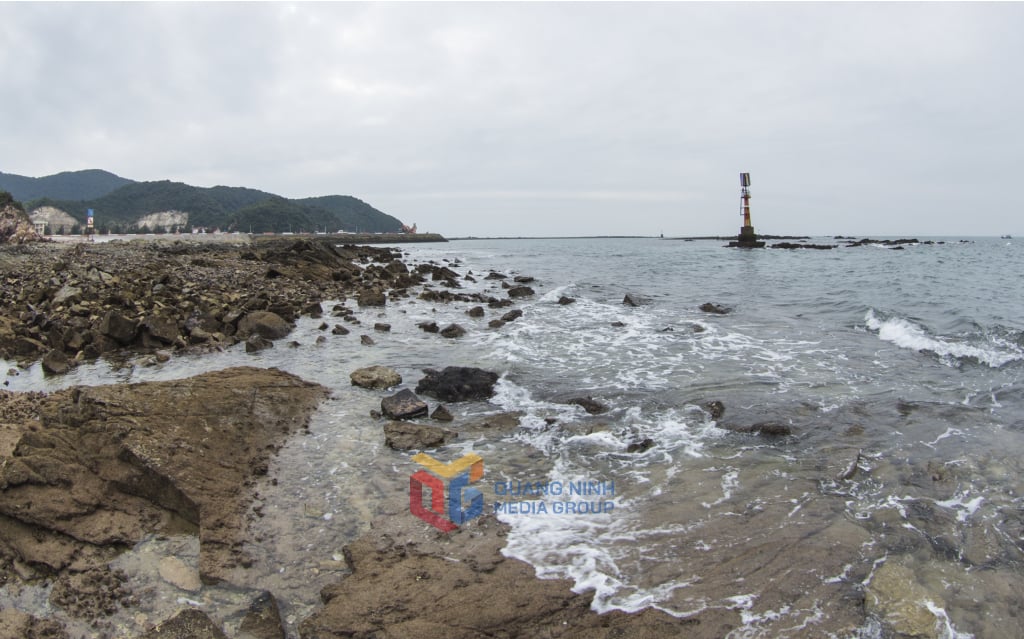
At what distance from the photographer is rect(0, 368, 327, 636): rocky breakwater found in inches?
173

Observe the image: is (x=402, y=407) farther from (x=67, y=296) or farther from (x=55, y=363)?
(x=67, y=296)

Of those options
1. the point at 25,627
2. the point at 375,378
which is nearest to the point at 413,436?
the point at 375,378

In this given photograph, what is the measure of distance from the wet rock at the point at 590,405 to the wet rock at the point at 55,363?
34.2ft

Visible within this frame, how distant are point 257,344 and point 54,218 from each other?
147m

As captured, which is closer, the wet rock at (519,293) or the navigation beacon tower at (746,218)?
the wet rock at (519,293)

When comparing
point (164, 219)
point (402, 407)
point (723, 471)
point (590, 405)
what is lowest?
point (723, 471)

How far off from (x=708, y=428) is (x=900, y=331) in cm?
1055

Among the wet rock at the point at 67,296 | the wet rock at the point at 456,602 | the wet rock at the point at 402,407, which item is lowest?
the wet rock at the point at 456,602

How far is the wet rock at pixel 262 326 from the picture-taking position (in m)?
13.9

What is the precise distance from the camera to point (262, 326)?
1399 centimetres

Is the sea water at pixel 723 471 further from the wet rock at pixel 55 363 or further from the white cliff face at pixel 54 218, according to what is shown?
the white cliff face at pixel 54 218

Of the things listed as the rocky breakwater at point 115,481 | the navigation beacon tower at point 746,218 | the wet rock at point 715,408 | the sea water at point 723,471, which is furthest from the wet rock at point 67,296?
the navigation beacon tower at point 746,218

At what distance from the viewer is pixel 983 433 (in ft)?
25.0

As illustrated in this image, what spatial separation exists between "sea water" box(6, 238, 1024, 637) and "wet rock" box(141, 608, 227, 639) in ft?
1.44
